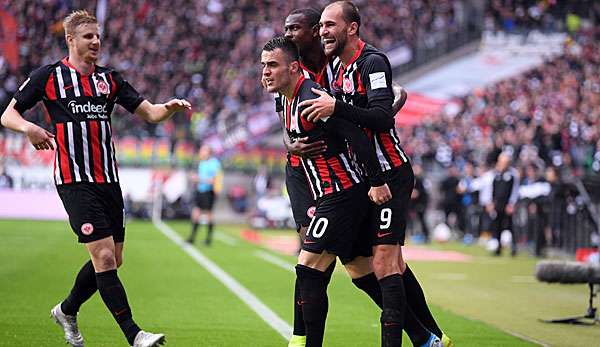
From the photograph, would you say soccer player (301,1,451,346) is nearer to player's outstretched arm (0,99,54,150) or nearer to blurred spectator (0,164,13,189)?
player's outstretched arm (0,99,54,150)

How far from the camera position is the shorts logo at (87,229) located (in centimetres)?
666

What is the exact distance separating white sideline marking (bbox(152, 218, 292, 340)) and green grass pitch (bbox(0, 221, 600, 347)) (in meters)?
0.09

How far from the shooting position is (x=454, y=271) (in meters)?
15.7

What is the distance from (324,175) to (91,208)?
1.57 metres

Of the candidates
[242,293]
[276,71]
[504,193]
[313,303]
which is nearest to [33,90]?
[276,71]

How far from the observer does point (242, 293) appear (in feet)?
37.3

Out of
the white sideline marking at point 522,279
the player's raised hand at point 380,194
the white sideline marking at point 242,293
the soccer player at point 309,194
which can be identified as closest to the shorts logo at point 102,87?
the soccer player at point 309,194

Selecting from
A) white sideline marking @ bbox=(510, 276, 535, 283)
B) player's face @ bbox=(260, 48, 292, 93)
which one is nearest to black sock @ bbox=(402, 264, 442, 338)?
player's face @ bbox=(260, 48, 292, 93)

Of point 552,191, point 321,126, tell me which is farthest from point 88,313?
point 552,191

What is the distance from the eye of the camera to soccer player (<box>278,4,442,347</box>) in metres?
6.72

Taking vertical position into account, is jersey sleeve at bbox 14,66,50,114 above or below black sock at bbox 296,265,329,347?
above

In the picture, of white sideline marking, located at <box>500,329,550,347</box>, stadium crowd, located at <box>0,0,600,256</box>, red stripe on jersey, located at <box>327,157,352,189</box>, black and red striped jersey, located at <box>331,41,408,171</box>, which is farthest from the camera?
stadium crowd, located at <box>0,0,600,256</box>

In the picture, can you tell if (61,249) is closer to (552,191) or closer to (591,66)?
(552,191)

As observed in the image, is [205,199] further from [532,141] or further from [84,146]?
[84,146]
